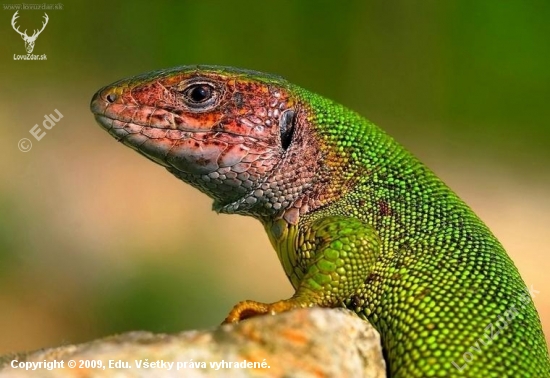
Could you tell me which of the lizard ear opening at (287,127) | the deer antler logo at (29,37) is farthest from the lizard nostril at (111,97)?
the deer antler logo at (29,37)

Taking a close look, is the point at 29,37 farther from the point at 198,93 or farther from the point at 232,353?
the point at 232,353

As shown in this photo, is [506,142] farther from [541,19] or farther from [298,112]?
[298,112]

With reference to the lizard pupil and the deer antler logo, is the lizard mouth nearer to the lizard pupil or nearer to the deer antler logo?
the lizard pupil

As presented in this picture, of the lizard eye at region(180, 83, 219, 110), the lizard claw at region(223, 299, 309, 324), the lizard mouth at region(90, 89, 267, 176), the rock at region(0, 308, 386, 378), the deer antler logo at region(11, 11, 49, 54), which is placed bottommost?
the rock at region(0, 308, 386, 378)

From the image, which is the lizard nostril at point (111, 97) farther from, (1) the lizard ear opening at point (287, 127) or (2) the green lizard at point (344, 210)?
(1) the lizard ear opening at point (287, 127)

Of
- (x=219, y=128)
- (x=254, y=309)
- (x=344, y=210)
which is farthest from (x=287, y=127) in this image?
(x=254, y=309)

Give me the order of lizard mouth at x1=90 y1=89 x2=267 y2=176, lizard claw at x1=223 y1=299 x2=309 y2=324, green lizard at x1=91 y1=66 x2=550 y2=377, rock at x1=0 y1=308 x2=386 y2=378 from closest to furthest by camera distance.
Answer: rock at x1=0 y1=308 x2=386 y2=378, lizard claw at x1=223 y1=299 x2=309 y2=324, green lizard at x1=91 y1=66 x2=550 y2=377, lizard mouth at x1=90 y1=89 x2=267 y2=176

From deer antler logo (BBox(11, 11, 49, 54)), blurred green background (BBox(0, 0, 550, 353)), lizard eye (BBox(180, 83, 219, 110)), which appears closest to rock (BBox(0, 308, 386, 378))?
lizard eye (BBox(180, 83, 219, 110))
